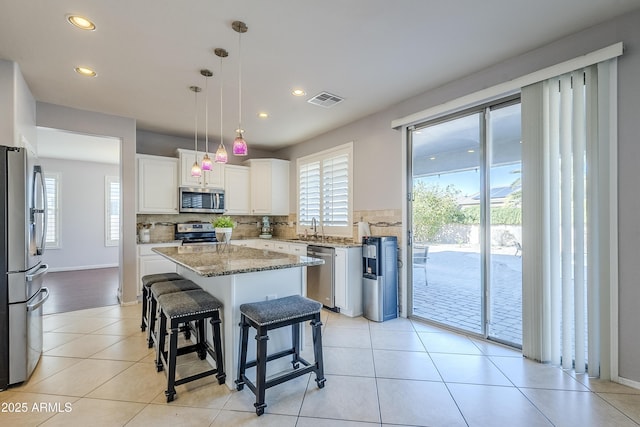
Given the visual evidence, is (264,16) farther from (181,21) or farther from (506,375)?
(506,375)

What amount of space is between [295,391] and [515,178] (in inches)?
107

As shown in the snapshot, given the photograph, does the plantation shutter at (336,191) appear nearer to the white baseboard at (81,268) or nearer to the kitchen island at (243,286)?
the kitchen island at (243,286)

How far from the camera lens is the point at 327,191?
498 cm

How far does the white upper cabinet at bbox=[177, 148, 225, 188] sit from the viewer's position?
16.4 feet

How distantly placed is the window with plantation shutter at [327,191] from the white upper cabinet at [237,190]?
3.44 feet

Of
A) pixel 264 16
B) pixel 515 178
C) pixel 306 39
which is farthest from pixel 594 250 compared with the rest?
pixel 264 16

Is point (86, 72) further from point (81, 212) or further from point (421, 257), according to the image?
point (81, 212)

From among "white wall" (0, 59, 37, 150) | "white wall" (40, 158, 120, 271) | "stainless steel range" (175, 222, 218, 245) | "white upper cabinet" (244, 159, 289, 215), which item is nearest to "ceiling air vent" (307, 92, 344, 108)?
"white upper cabinet" (244, 159, 289, 215)

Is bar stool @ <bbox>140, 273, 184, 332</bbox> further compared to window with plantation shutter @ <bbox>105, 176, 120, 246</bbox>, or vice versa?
window with plantation shutter @ <bbox>105, 176, 120, 246</bbox>

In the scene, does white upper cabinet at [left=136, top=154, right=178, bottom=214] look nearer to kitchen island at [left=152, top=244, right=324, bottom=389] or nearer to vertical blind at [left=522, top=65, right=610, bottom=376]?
kitchen island at [left=152, top=244, right=324, bottom=389]

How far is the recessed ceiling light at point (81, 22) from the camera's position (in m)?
2.19

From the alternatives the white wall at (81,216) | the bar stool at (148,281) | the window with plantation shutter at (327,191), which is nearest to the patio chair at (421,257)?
the window with plantation shutter at (327,191)

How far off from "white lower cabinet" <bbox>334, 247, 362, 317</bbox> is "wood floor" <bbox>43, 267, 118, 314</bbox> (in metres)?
3.37

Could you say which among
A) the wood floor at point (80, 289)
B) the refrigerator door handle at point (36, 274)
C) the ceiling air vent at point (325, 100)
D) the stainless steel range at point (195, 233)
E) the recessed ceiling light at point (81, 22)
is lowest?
the wood floor at point (80, 289)
